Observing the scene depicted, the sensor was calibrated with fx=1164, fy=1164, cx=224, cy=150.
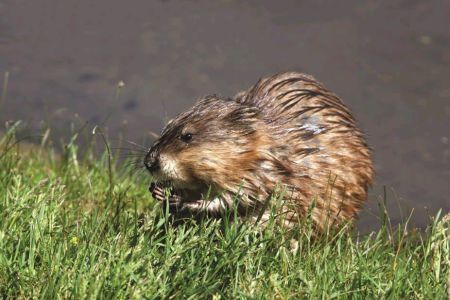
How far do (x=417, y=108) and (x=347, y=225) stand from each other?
15.8 feet

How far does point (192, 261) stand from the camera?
499cm

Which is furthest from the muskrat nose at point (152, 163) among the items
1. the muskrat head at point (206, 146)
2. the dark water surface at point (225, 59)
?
the dark water surface at point (225, 59)

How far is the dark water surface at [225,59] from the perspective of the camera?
9.84m

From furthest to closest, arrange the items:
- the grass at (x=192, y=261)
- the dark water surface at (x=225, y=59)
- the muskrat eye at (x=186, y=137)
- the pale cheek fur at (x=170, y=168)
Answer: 1. the dark water surface at (x=225, y=59)
2. the muskrat eye at (x=186, y=137)
3. the pale cheek fur at (x=170, y=168)
4. the grass at (x=192, y=261)

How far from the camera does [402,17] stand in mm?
11312

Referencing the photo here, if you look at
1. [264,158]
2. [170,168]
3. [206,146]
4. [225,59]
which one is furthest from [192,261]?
[225,59]

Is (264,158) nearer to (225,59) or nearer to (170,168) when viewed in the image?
(170,168)

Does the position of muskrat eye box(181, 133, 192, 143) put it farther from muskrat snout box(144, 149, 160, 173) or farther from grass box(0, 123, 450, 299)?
grass box(0, 123, 450, 299)

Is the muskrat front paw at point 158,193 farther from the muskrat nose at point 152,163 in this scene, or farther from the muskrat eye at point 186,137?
the muskrat eye at point 186,137

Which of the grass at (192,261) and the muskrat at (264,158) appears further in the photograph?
the muskrat at (264,158)

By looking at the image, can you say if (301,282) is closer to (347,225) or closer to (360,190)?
(347,225)

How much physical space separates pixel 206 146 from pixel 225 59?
4744 mm

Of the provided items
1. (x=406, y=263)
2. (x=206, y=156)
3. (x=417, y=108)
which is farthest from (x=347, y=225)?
(x=417, y=108)

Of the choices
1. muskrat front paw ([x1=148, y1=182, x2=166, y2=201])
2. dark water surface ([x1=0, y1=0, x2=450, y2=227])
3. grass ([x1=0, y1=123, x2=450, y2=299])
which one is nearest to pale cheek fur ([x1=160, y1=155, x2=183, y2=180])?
muskrat front paw ([x1=148, y1=182, x2=166, y2=201])
